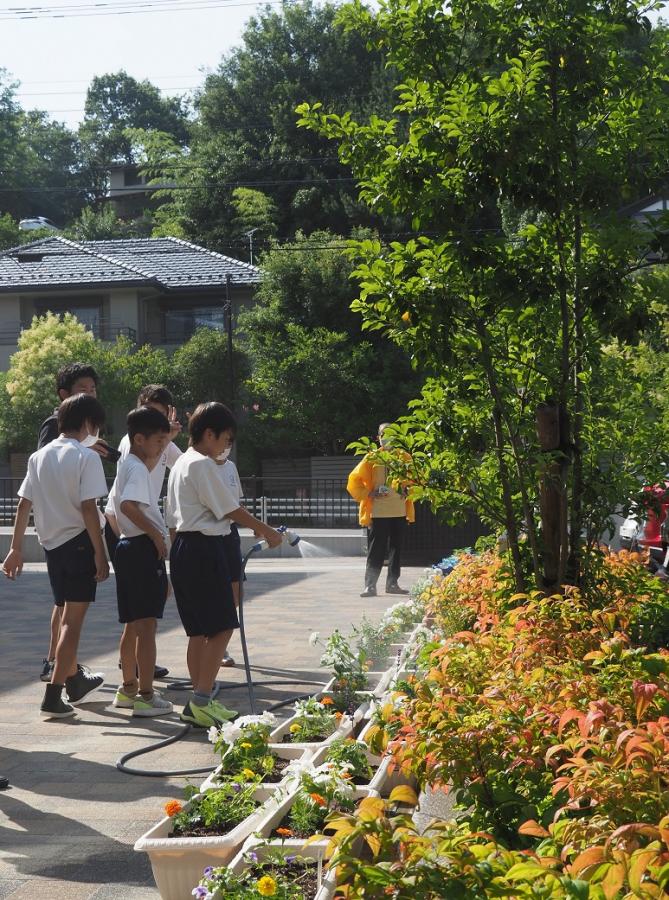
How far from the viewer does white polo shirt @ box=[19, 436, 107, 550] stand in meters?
6.67

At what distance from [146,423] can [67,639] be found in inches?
52.3

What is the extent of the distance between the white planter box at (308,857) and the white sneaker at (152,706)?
3345 millimetres

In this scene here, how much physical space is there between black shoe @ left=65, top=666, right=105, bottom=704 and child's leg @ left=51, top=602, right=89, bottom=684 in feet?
0.69

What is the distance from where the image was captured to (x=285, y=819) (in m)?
3.84

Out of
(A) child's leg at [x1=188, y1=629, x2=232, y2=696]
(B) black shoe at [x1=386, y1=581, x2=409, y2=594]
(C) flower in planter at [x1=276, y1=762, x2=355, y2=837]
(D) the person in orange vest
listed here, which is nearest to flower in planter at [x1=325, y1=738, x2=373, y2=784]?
(C) flower in planter at [x1=276, y1=762, x2=355, y2=837]

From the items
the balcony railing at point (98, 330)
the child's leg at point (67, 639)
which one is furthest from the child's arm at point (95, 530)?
the balcony railing at point (98, 330)

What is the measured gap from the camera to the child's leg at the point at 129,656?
6906 mm

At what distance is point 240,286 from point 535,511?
105ft

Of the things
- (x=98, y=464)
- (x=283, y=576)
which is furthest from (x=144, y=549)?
(x=283, y=576)

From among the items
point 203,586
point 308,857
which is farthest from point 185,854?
point 203,586

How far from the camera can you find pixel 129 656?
6926mm

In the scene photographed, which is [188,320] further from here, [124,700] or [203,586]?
[203,586]

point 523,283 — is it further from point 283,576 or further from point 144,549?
point 283,576

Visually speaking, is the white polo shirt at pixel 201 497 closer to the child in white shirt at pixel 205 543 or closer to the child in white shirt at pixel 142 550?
the child in white shirt at pixel 205 543
